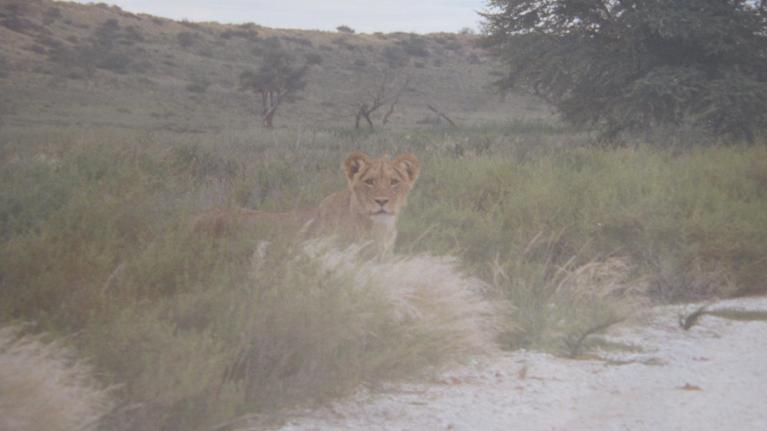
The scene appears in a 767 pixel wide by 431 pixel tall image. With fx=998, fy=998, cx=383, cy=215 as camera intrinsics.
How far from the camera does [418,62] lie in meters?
58.8

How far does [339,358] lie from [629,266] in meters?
A: 5.13

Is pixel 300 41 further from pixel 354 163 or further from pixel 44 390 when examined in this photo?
pixel 44 390

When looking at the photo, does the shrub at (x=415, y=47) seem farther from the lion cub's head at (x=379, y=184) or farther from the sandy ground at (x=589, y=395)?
the sandy ground at (x=589, y=395)

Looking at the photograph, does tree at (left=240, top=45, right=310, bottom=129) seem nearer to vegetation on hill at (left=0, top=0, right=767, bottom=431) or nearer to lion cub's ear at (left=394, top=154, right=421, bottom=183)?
vegetation on hill at (left=0, top=0, right=767, bottom=431)

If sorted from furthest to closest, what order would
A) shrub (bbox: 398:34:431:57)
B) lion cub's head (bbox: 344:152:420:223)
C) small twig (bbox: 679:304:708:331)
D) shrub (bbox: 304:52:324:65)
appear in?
shrub (bbox: 398:34:431:57) → shrub (bbox: 304:52:324:65) → lion cub's head (bbox: 344:152:420:223) → small twig (bbox: 679:304:708:331)

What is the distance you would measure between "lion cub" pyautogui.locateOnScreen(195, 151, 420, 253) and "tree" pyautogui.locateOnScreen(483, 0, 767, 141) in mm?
12140

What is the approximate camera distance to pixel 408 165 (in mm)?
9227

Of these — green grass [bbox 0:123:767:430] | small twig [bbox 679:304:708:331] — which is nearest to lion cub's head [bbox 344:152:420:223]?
green grass [bbox 0:123:767:430]

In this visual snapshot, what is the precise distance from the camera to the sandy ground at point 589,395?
539 cm

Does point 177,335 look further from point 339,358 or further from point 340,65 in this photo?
point 340,65

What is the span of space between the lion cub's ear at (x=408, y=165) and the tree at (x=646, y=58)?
39.0 feet

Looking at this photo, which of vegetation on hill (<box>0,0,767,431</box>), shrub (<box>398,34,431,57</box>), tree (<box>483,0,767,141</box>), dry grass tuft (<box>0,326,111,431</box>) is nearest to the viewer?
dry grass tuft (<box>0,326,111,431</box>)

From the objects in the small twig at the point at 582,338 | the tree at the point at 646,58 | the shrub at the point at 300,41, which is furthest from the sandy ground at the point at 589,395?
the shrub at the point at 300,41

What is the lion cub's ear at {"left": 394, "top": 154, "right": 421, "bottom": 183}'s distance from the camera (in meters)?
9.10
